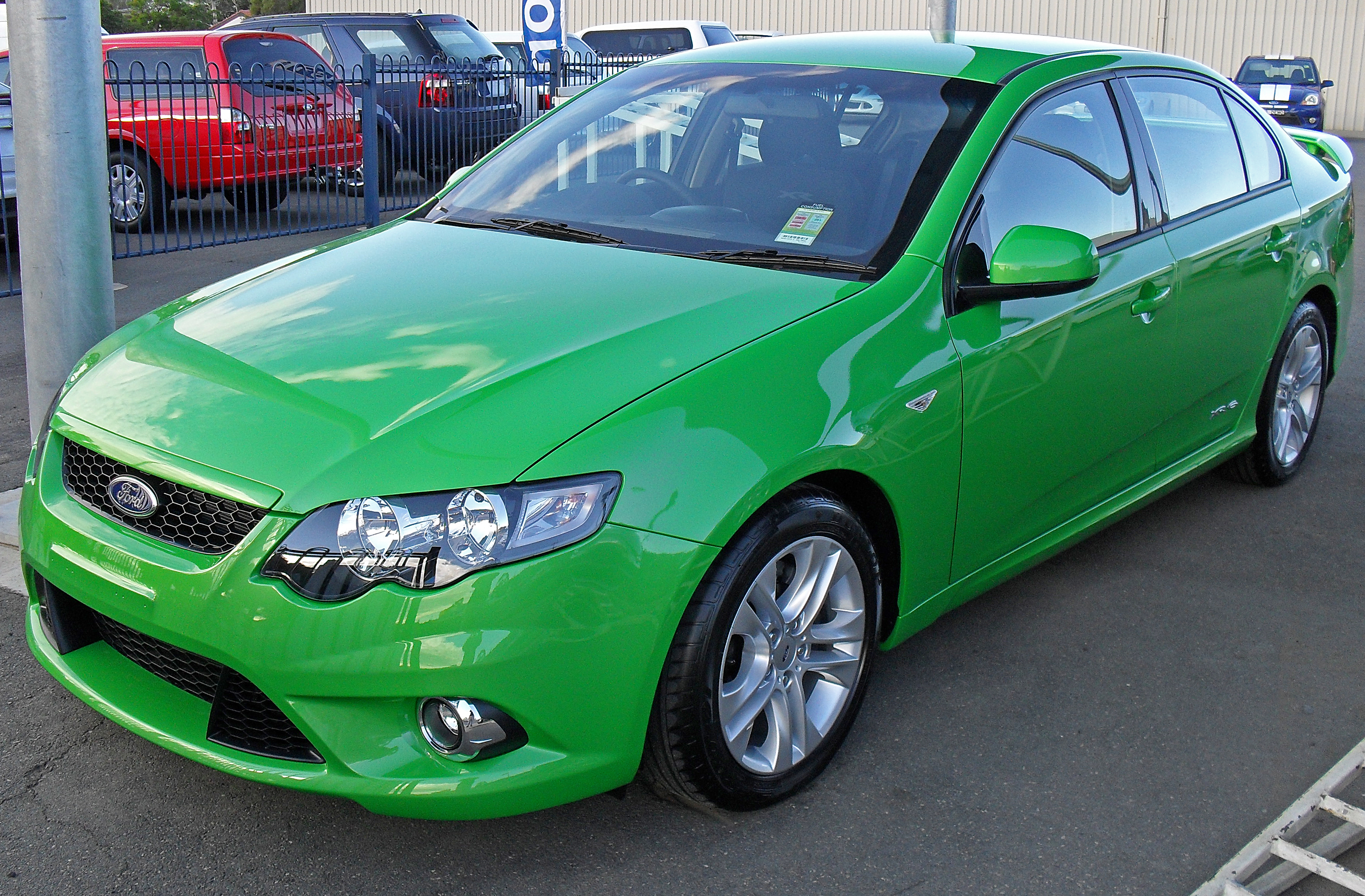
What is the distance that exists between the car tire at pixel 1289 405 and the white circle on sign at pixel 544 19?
966 cm

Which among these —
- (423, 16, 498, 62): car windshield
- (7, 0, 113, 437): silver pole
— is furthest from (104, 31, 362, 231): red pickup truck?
(7, 0, 113, 437): silver pole

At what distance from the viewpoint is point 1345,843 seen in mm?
2652

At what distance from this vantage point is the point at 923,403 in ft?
9.43

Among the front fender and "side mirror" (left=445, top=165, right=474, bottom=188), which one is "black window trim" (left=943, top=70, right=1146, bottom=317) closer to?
the front fender

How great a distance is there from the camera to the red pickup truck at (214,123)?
9812 millimetres

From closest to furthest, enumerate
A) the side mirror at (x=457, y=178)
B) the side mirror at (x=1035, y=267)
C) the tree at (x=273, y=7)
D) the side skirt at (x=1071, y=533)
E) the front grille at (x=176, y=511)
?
the front grille at (x=176, y=511) → the side mirror at (x=1035, y=267) → the side skirt at (x=1071, y=533) → the side mirror at (x=457, y=178) → the tree at (x=273, y=7)

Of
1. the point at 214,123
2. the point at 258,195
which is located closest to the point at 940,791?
the point at 214,123

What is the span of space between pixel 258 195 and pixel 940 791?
9.19 meters

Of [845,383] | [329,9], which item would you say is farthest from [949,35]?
[329,9]

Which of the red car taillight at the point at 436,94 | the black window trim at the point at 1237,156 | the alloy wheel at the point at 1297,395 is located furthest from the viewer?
the red car taillight at the point at 436,94

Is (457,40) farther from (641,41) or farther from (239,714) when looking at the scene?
(239,714)

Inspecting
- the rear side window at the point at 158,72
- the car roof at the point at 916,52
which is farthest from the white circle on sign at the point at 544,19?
the car roof at the point at 916,52

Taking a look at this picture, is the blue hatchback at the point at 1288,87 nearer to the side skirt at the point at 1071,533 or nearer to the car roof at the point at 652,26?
the car roof at the point at 652,26

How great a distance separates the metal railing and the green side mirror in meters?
6.70
